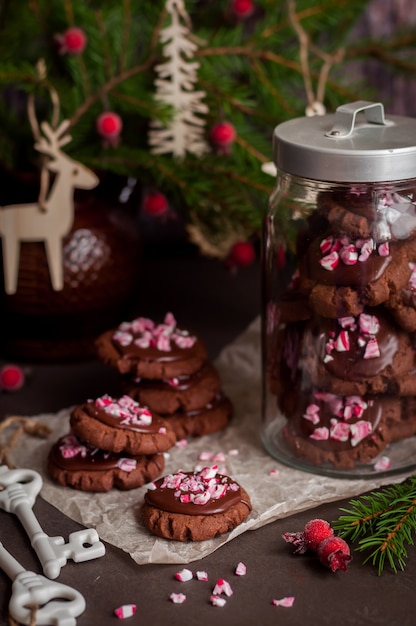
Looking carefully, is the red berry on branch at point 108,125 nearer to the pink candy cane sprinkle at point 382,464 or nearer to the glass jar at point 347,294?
the glass jar at point 347,294

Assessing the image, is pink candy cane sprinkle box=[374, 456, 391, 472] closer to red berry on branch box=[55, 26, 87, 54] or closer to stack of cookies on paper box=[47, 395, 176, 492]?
stack of cookies on paper box=[47, 395, 176, 492]

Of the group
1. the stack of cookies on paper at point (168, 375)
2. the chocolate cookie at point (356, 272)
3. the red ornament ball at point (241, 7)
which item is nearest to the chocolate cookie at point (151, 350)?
the stack of cookies on paper at point (168, 375)

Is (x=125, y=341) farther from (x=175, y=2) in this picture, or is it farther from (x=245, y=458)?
(x=175, y=2)

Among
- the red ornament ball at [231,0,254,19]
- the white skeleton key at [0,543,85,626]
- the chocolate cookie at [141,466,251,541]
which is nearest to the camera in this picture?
the white skeleton key at [0,543,85,626]

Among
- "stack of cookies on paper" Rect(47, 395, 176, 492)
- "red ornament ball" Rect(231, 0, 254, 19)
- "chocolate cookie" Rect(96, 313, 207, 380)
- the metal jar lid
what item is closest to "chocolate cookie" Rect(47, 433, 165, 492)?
"stack of cookies on paper" Rect(47, 395, 176, 492)

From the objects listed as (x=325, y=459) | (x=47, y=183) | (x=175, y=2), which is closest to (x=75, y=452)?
(x=325, y=459)

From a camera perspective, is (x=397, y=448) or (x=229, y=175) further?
(x=229, y=175)
